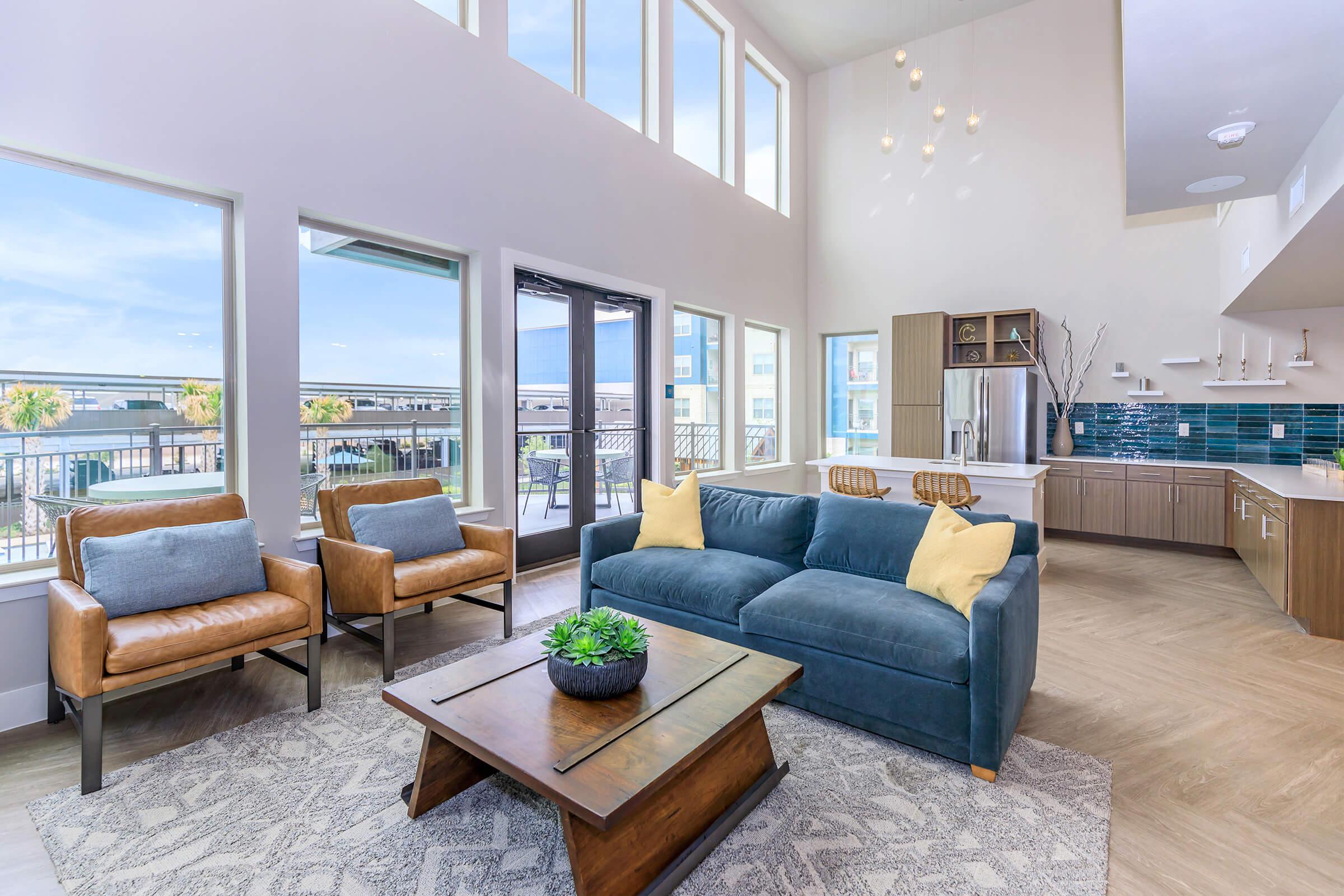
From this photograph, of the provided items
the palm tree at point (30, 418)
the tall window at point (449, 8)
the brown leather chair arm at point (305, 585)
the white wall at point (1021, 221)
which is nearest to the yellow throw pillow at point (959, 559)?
the brown leather chair arm at point (305, 585)

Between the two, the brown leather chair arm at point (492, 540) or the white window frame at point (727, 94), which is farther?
the white window frame at point (727, 94)

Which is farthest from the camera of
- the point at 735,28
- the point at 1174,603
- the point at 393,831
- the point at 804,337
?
the point at 804,337

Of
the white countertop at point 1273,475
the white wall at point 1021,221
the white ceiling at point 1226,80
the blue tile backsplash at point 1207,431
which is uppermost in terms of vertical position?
the white wall at point 1021,221

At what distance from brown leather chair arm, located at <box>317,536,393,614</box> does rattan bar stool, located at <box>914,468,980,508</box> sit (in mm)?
3428

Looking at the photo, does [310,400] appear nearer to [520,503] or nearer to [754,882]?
[520,503]

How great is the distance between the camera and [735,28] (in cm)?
677

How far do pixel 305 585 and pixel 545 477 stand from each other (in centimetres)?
250

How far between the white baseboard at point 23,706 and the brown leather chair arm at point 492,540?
A: 1833mm

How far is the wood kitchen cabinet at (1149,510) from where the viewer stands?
5.71 meters

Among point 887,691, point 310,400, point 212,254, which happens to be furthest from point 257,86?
point 887,691

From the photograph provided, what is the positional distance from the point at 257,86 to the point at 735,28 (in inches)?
205

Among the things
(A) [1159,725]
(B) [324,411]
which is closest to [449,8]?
(B) [324,411]

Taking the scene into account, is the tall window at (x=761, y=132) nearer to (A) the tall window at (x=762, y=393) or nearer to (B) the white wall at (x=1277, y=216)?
(A) the tall window at (x=762, y=393)

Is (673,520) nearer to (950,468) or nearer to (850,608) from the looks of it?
(850,608)
